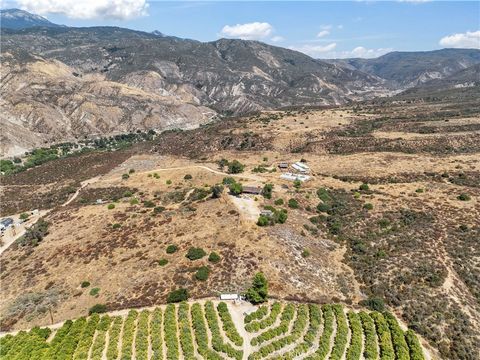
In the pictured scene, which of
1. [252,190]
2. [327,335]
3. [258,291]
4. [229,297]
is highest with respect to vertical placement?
[252,190]

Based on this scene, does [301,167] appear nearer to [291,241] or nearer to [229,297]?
[291,241]

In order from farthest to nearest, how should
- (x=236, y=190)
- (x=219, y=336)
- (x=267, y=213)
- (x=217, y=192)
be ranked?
(x=217, y=192)
(x=236, y=190)
(x=267, y=213)
(x=219, y=336)

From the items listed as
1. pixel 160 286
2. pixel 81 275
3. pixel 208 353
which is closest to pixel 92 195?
pixel 81 275

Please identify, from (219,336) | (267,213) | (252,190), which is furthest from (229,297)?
(252,190)

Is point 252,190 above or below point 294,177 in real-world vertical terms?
above

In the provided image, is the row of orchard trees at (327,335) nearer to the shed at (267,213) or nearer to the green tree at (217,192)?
the shed at (267,213)

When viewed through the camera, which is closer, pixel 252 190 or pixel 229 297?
pixel 229 297

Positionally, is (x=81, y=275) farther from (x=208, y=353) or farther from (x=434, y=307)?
(x=434, y=307)
